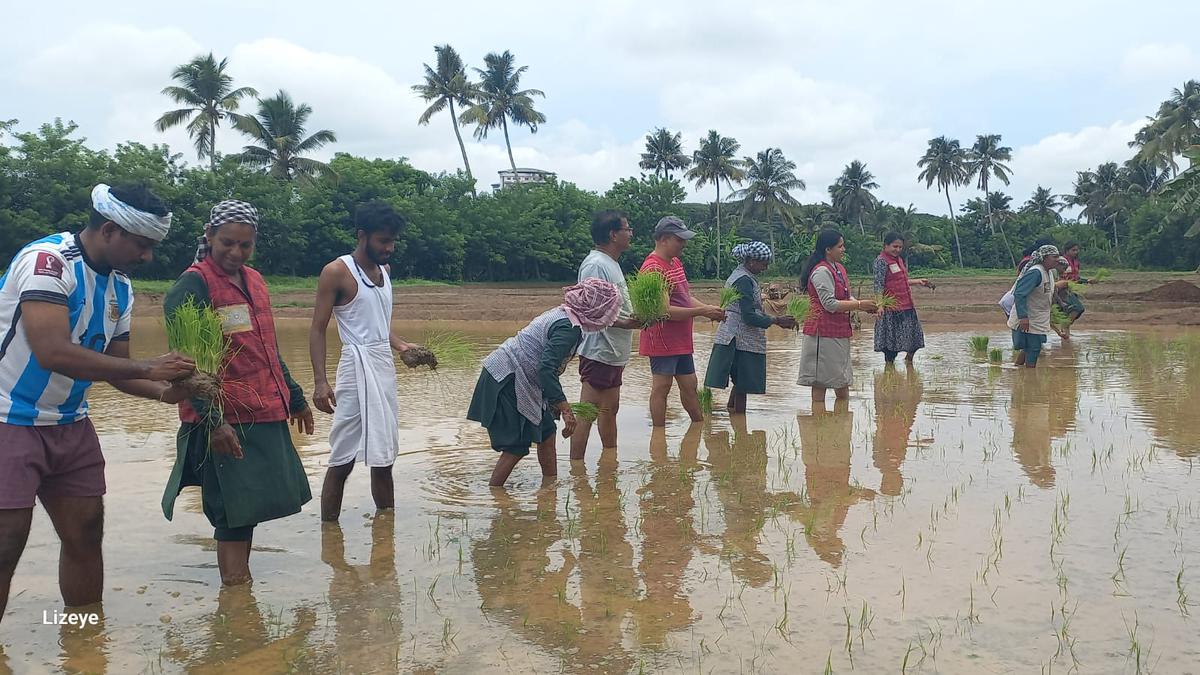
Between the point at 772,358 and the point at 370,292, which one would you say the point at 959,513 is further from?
the point at 772,358

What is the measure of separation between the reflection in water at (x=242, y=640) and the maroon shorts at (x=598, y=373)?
122 inches

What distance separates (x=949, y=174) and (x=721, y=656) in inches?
2689

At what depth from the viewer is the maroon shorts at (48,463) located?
11.0 ft

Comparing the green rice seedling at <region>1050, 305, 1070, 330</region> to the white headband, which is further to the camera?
the green rice seedling at <region>1050, 305, 1070, 330</region>

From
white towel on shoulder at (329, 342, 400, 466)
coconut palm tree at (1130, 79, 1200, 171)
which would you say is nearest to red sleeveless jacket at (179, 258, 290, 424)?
white towel on shoulder at (329, 342, 400, 466)

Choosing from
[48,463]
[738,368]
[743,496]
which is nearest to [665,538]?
[743,496]

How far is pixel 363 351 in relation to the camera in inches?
200

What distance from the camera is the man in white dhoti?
502 centimetres

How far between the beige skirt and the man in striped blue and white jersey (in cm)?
623

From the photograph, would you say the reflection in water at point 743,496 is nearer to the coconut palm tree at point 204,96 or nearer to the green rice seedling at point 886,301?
the green rice seedling at point 886,301

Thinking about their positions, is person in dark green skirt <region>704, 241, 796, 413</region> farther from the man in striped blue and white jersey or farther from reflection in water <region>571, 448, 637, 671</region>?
the man in striped blue and white jersey

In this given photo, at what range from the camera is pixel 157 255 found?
111 ft

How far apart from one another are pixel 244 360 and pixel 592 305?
6.80 ft

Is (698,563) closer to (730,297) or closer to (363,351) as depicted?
(363,351)
